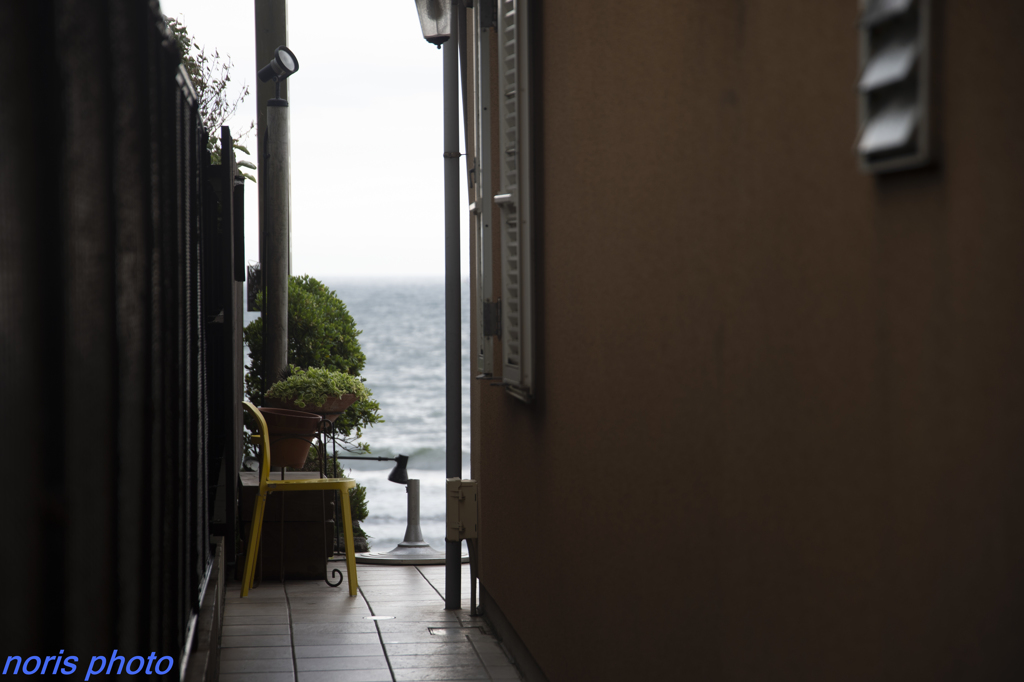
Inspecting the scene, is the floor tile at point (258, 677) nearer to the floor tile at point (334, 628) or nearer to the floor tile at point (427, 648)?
the floor tile at point (427, 648)

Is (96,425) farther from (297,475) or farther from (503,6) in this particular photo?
(297,475)

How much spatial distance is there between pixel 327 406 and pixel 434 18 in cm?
254

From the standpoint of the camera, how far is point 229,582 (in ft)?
19.1

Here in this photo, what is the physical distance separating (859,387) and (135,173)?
122cm

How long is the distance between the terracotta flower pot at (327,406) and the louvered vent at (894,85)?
5289mm

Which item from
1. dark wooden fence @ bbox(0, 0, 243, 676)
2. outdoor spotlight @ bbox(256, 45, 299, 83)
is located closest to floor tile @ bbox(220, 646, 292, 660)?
dark wooden fence @ bbox(0, 0, 243, 676)

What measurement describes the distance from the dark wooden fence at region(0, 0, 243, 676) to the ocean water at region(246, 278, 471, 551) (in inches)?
252

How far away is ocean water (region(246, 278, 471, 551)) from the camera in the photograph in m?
20.7

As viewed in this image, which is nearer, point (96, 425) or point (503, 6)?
point (96, 425)

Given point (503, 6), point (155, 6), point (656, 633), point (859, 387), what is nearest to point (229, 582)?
point (503, 6)

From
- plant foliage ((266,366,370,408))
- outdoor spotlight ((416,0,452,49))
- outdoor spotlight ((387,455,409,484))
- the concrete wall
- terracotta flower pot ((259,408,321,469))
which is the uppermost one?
outdoor spotlight ((416,0,452,49))

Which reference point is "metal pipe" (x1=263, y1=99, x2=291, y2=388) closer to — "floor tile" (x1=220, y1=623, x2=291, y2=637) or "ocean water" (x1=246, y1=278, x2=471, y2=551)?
"ocean water" (x1=246, y1=278, x2=471, y2=551)

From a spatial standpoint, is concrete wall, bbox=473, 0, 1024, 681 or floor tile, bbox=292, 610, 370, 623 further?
floor tile, bbox=292, 610, 370, 623

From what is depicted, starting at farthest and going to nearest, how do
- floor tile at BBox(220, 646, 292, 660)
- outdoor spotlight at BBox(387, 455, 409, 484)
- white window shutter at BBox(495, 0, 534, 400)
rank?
1. outdoor spotlight at BBox(387, 455, 409, 484)
2. floor tile at BBox(220, 646, 292, 660)
3. white window shutter at BBox(495, 0, 534, 400)
